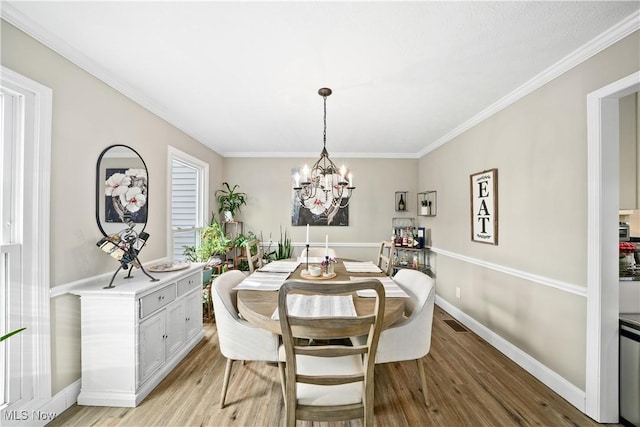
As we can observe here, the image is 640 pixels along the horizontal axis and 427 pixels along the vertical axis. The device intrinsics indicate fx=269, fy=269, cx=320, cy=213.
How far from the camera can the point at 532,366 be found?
2264 millimetres

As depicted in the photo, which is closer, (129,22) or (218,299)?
(129,22)

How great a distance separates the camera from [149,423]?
1.73 meters

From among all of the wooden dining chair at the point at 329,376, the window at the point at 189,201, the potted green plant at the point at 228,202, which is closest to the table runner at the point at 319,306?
the wooden dining chair at the point at 329,376

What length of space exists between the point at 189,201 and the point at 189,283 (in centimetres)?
175

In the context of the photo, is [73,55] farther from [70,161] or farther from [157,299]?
[157,299]

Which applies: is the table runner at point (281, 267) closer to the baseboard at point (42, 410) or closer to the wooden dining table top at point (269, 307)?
the wooden dining table top at point (269, 307)

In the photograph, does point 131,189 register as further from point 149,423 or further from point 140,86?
point 149,423

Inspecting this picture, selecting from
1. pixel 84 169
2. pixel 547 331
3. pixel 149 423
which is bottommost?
pixel 149 423

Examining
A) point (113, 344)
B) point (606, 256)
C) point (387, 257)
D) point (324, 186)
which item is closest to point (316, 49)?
point (324, 186)

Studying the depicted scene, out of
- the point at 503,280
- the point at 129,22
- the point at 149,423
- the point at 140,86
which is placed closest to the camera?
the point at 129,22

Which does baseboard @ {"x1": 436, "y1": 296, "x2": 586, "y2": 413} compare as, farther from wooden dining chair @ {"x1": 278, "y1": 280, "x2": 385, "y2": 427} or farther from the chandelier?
the chandelier

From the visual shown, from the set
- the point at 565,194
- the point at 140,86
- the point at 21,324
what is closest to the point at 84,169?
the point at 140,86

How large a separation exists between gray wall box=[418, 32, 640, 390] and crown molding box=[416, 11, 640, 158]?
0.04 m

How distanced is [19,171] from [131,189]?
31.8 inches
